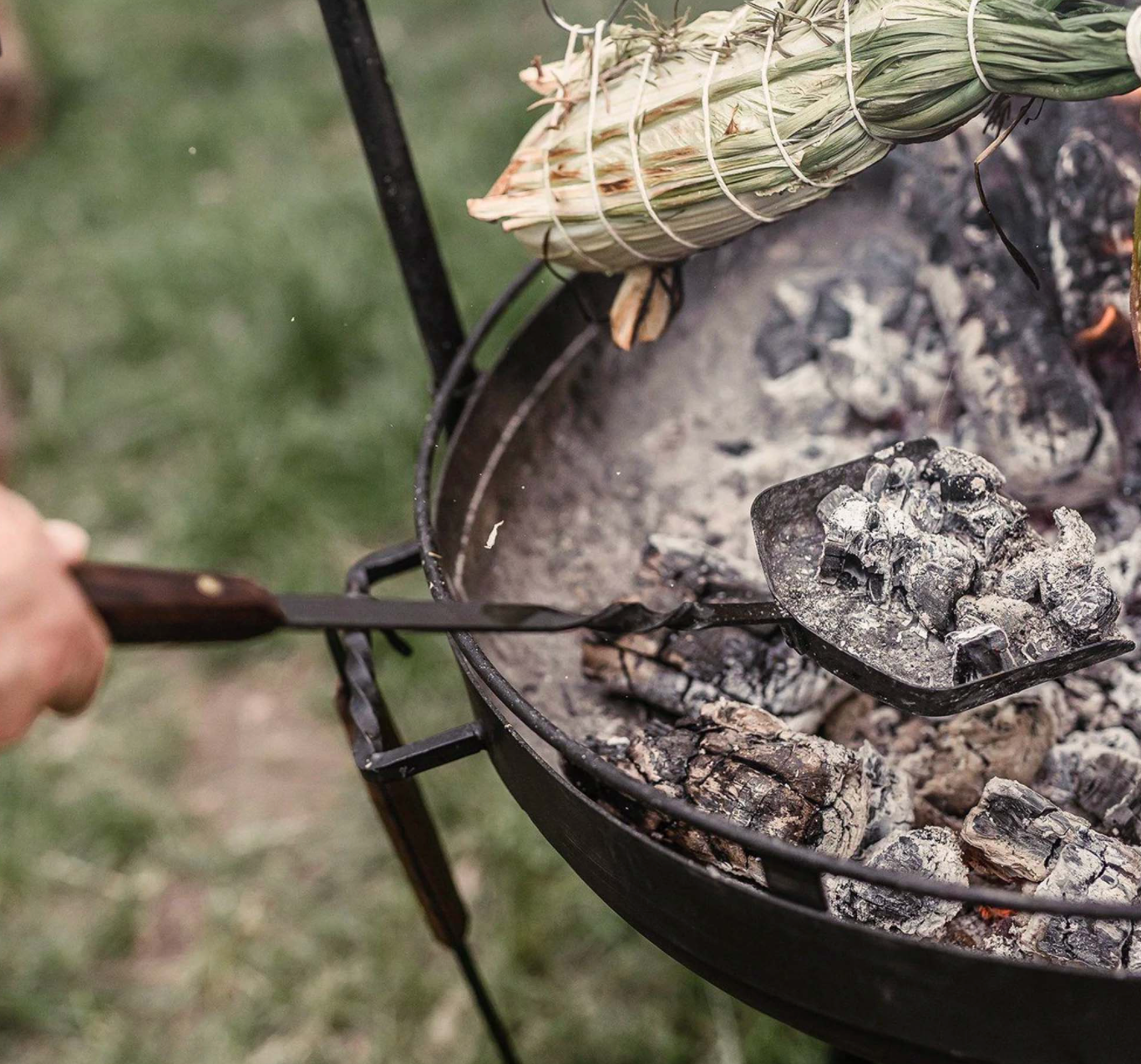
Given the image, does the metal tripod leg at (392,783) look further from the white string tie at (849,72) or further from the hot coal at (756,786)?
the white string tie at (849,72)

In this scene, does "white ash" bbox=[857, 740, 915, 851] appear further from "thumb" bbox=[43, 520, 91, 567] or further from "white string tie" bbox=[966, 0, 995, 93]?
"thumb" bbox=[43, 520, 91, 567]

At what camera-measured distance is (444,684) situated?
2279mm

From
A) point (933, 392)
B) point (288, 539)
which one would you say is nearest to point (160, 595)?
point (933, 392)

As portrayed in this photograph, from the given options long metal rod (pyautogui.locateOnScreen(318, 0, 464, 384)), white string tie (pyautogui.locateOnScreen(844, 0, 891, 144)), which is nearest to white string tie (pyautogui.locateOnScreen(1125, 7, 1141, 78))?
white string tie (pyautogui.locateOnScreen(844, 0, 891, 144))

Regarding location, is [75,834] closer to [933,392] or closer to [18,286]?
[933,392]

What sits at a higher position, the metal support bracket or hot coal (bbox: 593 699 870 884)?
the metal support bracket

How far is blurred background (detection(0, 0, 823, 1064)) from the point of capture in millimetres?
1901

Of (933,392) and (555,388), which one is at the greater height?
(555,388)

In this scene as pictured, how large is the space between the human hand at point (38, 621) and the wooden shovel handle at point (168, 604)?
0.04ft

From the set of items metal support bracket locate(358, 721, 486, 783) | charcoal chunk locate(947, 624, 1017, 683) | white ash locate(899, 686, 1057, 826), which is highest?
metal support bracket locate(358, 721, 486, 783)

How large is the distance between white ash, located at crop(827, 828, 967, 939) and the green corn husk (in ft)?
2.23

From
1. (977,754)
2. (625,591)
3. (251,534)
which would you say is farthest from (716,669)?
(251,534)

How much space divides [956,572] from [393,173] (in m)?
0.84

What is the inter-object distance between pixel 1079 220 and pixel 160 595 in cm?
125
